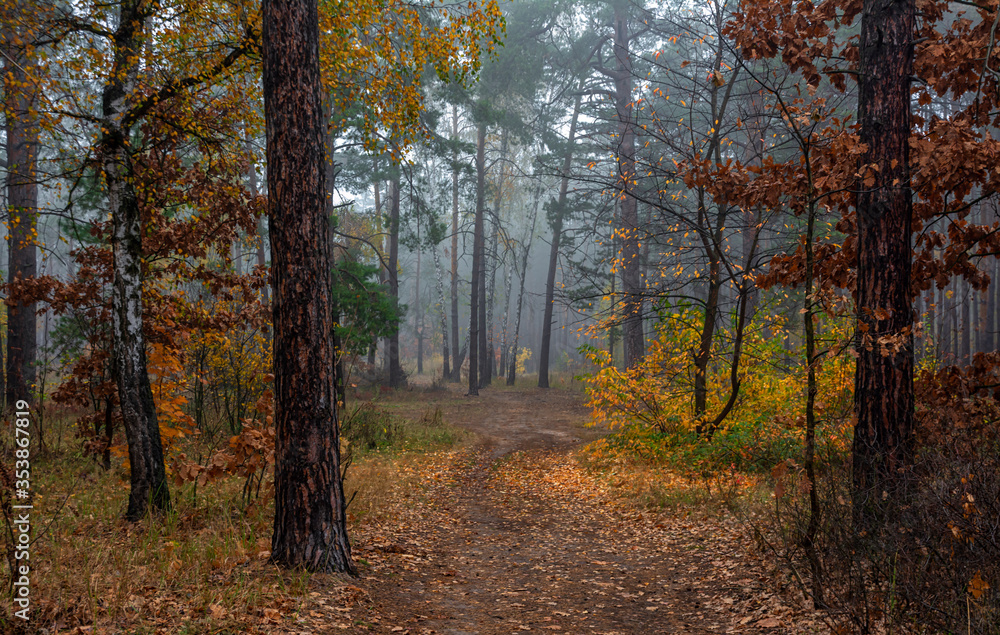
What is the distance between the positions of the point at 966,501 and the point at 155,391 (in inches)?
319

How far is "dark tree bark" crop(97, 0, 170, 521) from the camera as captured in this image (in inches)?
224

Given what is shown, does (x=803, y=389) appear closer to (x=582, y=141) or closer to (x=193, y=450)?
(x=193, y=450)

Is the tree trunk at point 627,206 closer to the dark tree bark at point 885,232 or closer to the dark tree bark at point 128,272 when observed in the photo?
the dark tree bark at point 885,232

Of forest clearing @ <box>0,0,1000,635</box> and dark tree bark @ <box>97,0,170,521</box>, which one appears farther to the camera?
dark tree bark @ <box>97,0,170,521</box>

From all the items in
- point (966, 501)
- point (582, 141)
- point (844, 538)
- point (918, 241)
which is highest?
point (582, 141)

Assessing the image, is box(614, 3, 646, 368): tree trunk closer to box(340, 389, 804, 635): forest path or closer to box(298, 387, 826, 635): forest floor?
box(340, 389, 804, 635): forest path

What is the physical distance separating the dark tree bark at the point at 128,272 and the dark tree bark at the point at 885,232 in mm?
6820

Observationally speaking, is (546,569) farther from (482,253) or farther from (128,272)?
(482,253)

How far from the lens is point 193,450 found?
8.99m

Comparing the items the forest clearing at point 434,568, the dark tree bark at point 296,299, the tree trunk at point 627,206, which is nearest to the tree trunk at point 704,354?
the forest clearing at point 434,568

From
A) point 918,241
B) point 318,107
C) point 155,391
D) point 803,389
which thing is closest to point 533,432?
point 803,389

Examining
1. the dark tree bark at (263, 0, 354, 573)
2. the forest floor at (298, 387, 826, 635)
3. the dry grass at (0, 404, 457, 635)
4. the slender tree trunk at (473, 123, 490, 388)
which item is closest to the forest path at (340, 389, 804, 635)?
the forest floor at (298, 387, 826, 635)

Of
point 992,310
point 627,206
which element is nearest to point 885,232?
point 627,206

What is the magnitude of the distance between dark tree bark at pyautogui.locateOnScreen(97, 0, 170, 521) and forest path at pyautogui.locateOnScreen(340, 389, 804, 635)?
237 cm
